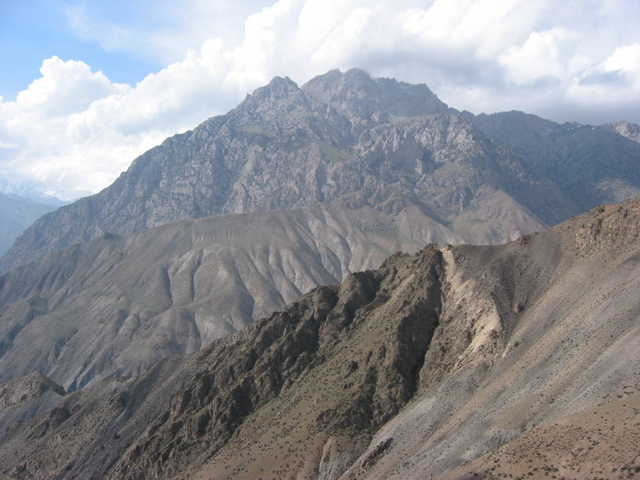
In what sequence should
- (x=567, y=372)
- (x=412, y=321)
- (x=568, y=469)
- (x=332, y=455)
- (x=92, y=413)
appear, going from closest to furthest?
1. (x=568, y=469)
2. (x=567, y=372)
3. (x=332, y=455)
4. (x=412, y=321)
5. (x=92, y=413)

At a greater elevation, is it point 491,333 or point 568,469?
point 491,333

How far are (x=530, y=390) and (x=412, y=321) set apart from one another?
38.3 meters

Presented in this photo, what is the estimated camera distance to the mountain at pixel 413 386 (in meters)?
76.1

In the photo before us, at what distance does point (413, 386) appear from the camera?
4370 inches

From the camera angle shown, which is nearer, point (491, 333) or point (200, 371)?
point (491, 333)

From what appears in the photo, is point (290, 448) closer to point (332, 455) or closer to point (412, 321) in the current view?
point (332, 455)

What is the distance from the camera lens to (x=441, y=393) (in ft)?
331

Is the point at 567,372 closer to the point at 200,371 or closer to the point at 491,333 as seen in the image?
the point at 491,333

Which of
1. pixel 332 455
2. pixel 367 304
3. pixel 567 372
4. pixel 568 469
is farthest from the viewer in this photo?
pixel 367 304

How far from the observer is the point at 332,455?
323 ft

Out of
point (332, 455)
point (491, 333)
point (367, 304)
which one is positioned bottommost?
point (332, 455)

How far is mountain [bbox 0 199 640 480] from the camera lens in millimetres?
76125

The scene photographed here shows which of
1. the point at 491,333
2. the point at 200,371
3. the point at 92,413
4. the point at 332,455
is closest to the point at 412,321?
the point at 491,333

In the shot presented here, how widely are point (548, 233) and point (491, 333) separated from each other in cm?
3463
